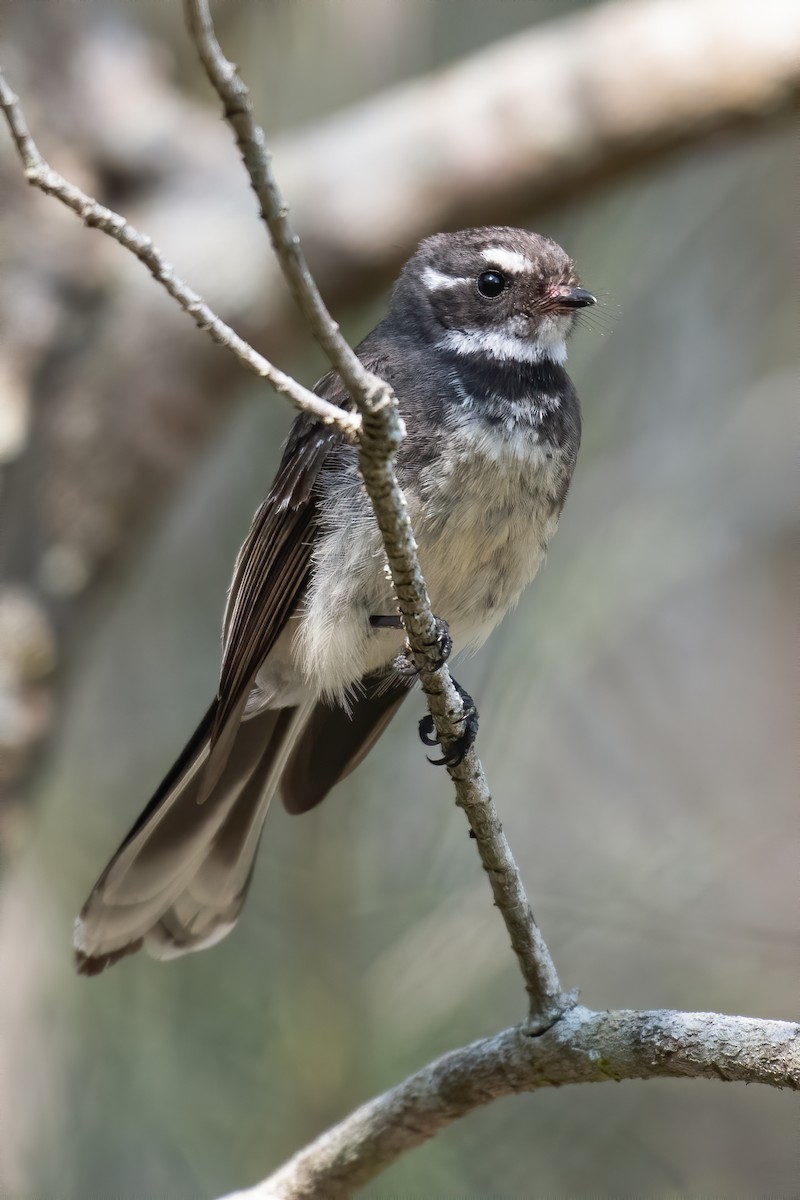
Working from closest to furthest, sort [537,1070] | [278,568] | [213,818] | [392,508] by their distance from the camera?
[392,508], [537,1070], [278,568], [213,818]

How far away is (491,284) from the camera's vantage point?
3.57 m

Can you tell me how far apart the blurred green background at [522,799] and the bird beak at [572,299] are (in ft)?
1.51

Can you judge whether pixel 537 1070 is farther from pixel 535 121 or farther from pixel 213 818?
pixel 535 121

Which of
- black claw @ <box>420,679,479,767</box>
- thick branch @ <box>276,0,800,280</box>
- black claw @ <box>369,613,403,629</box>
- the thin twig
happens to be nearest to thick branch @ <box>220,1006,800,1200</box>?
the thin twig

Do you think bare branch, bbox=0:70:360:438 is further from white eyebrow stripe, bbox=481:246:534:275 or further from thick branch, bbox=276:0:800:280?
thick branch, bbox=276:0:800:280

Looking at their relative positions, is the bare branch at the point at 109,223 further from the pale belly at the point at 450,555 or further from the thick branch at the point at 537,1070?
the thick branch at the point at 537,1070

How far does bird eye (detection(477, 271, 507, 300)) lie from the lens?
11.7 feet

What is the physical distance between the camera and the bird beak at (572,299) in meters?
3.44

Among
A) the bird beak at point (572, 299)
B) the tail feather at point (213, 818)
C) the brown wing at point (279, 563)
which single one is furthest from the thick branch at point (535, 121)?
the tail feather at point (213, 818)

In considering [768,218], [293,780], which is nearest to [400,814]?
[293,780]

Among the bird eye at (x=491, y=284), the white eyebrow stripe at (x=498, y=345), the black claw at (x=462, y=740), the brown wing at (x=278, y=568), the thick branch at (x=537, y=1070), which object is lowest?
the thick branch at (x=537, y=1070)

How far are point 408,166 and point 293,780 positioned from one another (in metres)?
3.19

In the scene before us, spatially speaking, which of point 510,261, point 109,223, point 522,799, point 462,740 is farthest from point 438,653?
point 522,799

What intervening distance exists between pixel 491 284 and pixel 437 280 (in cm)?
20
